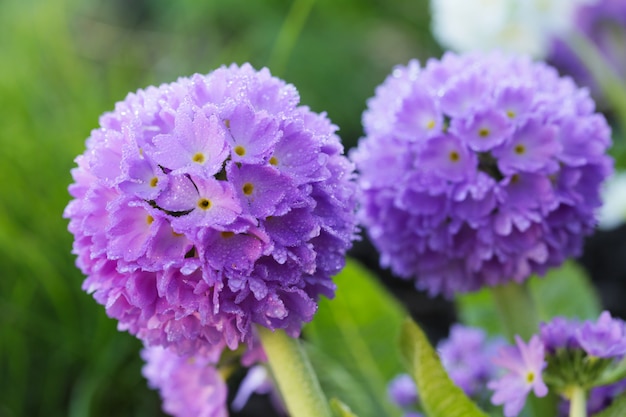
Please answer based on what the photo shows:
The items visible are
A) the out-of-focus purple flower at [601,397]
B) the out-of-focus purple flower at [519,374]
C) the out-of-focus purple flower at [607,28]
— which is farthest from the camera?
the out-of-focus purple flower at [607,28]

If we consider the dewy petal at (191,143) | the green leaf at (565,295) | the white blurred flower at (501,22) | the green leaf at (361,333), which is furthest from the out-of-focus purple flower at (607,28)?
the dewy petal at (191,143)

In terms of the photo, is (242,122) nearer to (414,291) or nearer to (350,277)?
(350,277)

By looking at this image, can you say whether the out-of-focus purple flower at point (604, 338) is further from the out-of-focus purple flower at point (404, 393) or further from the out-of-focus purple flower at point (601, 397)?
the out-of-focus purple flower at point (404, 393)

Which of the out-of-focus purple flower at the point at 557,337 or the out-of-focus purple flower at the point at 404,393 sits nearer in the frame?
the out-of-focus purple flower at the point at 557,337

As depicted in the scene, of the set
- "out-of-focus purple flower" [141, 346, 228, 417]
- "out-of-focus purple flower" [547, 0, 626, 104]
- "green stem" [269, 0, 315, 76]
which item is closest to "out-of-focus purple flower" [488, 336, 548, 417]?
"out-of-focus purple flower" [141, 346, 228, 417]

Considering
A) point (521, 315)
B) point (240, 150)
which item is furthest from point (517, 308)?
point (240, 150)

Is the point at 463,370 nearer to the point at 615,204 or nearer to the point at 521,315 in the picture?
the point at 521,315
